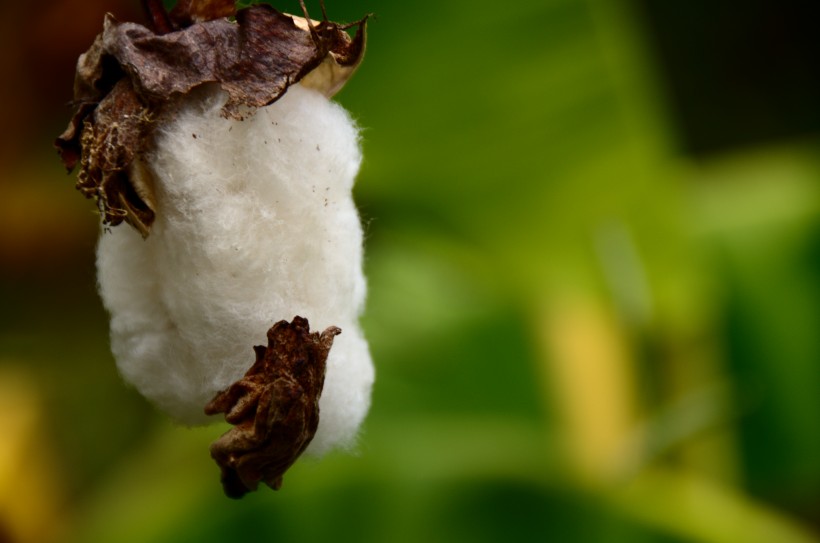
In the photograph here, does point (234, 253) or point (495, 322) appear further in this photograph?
point (495, 322)

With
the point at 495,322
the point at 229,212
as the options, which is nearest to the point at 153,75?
the point at 229,212

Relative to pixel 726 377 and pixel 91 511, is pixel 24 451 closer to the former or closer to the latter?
pixel 91 511

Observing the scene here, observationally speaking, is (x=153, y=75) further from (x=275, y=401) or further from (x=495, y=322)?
(x=495, y=322)

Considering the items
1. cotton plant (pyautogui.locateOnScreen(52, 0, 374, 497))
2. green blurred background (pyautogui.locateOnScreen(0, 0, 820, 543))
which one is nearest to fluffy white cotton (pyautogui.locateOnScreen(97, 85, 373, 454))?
cotton plant (pyautogui.locateOnScreen(52, 0, 374, 497))

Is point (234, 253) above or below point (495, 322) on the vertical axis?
above

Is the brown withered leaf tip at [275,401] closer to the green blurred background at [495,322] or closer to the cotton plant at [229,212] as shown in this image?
the cotton plant at [229,212]

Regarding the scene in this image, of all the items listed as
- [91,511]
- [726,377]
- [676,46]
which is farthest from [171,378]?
[676,46]

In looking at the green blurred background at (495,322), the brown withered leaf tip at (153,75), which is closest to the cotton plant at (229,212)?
the brown withered leaf tip at (153,75)

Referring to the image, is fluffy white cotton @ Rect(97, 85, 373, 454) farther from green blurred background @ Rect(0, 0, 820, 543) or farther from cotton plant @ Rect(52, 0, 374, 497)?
green blurred background @ Rect(0, 0, 820, 543)
